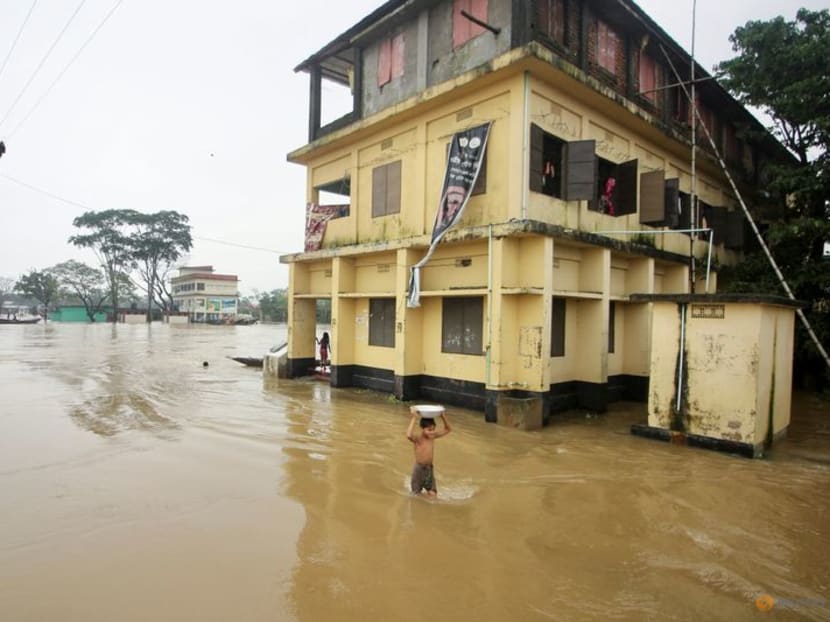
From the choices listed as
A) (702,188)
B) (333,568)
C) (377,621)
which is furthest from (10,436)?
(702,188)

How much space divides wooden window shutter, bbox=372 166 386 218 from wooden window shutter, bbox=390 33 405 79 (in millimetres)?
2466

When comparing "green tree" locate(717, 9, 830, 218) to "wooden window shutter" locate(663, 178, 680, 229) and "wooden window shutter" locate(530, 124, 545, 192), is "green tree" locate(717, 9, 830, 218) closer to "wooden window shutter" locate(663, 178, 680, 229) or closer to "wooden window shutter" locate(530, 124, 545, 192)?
"wooden window shutter" locate(663, 178, 680, 229)

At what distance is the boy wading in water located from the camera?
19.3ft

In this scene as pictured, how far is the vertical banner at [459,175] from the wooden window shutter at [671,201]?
5.82 metres

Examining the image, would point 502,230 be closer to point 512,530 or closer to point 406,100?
point 406,100

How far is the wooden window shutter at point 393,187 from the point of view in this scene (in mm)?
12938

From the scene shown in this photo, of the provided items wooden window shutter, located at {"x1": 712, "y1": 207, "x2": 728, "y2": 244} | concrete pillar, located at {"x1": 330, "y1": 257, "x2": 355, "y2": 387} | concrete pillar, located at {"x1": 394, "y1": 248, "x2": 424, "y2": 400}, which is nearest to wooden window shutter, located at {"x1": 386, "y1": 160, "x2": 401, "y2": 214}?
concrete pillar, located at {"x1": 394, "y1": 248, "x2": 424, "y2": 400}

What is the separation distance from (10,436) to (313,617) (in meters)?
7.90

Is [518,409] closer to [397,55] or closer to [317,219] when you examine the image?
[317,219]

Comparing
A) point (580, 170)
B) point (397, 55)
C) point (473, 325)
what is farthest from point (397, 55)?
point (473, 325)

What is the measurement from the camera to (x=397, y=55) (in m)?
13.3

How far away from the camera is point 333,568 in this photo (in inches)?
169

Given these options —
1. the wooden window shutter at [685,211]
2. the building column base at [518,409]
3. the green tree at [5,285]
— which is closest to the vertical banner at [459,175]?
the building column base at [518,409]

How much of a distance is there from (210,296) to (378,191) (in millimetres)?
59470
